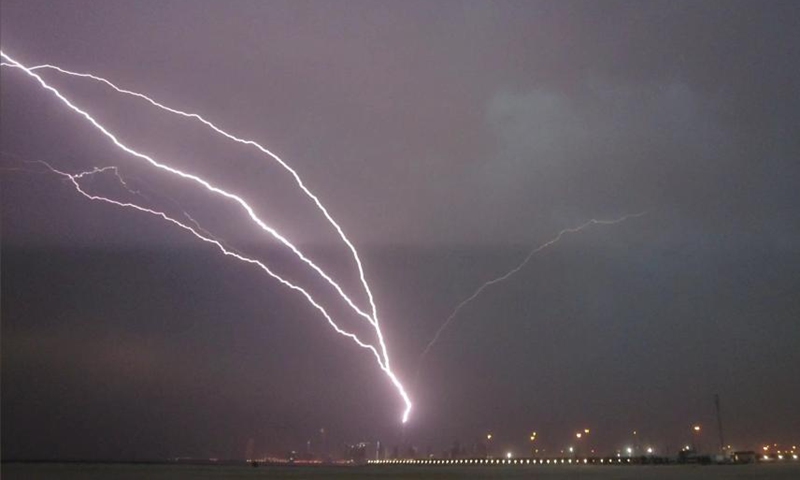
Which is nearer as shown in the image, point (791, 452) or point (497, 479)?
point (497, 479)

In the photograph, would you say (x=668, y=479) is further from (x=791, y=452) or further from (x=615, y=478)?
(x=791, y=452)

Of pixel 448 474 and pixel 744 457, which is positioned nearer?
pixel 448 474

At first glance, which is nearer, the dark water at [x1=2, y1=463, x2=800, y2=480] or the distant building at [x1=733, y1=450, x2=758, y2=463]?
the dark water at [x1=2, y1=463, x2=800, y2=480]

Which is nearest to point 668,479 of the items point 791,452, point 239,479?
point 239,479

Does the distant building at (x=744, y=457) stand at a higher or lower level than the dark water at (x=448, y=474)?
higher

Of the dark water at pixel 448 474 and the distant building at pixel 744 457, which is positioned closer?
the dark water at pixel 448 474

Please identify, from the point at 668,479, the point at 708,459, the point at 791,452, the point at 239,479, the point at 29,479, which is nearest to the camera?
the point at 29,479

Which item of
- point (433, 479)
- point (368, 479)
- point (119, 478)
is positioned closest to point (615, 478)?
point (433, 479)

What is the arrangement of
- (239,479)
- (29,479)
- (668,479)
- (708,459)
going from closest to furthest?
(29,479), (668,479), (239,479), (708,459)

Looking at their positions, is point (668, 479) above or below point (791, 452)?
below

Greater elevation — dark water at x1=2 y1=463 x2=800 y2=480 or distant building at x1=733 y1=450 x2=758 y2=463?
distant building at x1=733 y1=450 x2=758 y2=463
